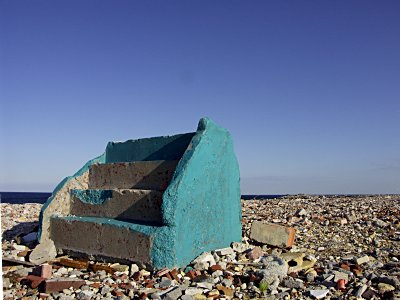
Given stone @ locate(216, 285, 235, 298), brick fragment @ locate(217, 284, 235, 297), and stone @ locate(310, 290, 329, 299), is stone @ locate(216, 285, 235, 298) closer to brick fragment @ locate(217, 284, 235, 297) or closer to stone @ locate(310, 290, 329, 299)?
brick fragment @ locate(217, 284, 235, 297)

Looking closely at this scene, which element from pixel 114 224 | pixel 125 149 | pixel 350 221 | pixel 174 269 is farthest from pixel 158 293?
pixel 350 221

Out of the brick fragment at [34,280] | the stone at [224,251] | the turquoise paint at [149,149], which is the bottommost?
the brick fragment at [34,280]

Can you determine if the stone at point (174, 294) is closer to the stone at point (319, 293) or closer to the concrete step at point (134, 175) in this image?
the stone at point (319, 293)

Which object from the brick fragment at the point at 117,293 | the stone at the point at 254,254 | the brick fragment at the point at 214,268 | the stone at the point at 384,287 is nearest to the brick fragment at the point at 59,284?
the brick fragment at the point at 117,293

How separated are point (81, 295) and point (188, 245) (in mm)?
1175

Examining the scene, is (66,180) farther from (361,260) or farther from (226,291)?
(361,260)

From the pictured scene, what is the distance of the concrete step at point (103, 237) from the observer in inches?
152

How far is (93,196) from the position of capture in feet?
16.1

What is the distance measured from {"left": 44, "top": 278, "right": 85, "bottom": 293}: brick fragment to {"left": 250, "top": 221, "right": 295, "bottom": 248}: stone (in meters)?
2.41

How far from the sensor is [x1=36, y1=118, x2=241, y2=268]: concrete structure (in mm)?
3842

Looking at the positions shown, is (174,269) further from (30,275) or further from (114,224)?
(30,275)

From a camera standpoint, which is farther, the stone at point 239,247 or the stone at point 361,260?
the stone at point 239,247

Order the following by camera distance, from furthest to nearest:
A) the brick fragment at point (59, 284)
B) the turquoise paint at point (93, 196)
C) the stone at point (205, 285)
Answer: the turquoise paint at point (93, 196)
the brick fragment at point (59, 284)
the stone at point (205, 285)

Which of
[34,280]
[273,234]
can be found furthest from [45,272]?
[273,234]
